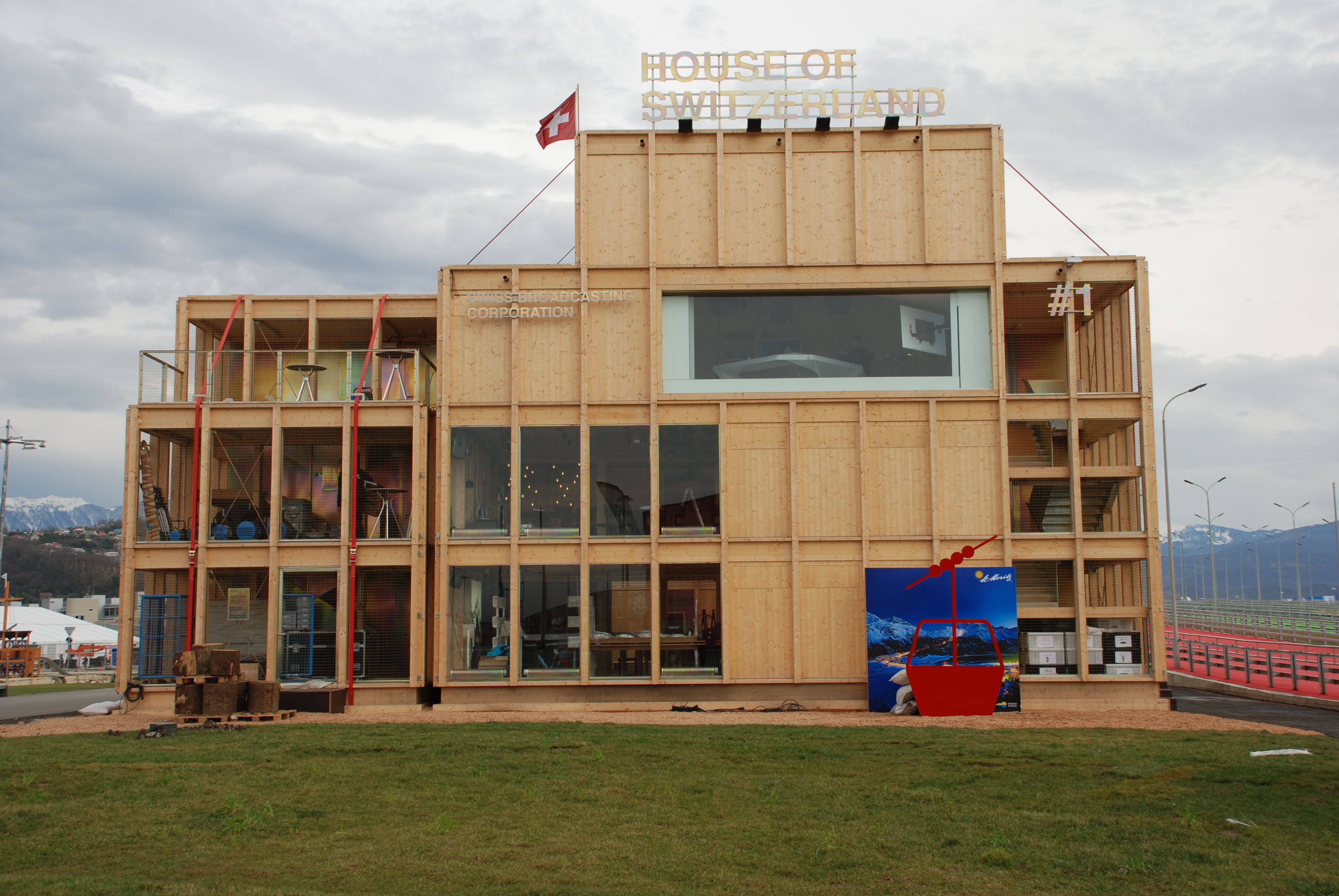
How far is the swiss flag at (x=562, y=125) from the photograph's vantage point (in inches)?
1044

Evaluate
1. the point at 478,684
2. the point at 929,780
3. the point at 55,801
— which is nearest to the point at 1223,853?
the point at 929,780

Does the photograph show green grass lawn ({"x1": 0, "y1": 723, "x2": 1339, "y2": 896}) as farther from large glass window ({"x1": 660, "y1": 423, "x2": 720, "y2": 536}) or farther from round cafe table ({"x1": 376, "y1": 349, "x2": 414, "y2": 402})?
round cafe table ({"x1": 376, "y1": 349, "x2": 414, "y2": 402})

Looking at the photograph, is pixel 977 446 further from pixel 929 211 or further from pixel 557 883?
pixel 557 883

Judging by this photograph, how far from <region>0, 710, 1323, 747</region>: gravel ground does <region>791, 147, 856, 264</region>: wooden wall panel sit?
35.9ft

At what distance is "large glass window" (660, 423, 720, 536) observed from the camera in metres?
25.0

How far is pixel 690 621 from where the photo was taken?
81.0ft

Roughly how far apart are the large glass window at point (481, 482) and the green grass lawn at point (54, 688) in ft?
56.7

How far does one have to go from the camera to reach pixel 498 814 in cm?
1217

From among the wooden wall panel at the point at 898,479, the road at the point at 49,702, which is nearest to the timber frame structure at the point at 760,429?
the wooden wall panel at the point at 898,479

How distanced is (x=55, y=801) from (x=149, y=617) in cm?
1383

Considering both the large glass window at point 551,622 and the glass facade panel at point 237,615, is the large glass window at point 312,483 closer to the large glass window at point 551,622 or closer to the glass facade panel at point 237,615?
the glass facade panel at point 237,615

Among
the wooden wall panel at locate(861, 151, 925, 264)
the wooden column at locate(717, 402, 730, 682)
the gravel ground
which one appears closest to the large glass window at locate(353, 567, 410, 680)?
the gravel ground

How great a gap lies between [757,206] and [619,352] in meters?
4.98

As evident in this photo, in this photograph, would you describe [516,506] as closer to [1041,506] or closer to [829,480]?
[829,480]
